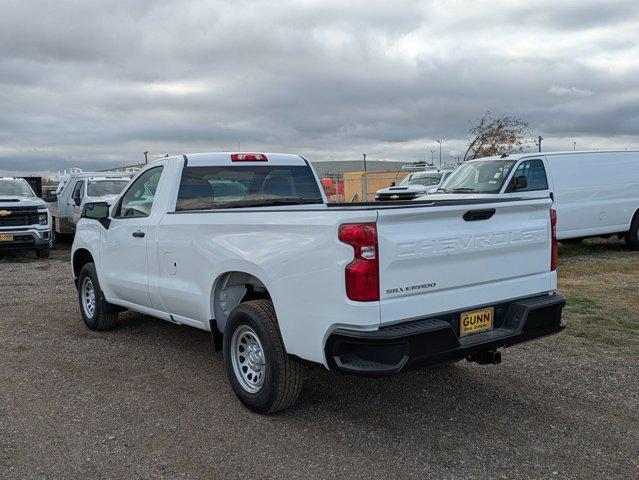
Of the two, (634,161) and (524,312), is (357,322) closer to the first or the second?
(524,312)

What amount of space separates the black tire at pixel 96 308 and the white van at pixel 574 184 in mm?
6423

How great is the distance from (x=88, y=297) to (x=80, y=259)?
568 mm

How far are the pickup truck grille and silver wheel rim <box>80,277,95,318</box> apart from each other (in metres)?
7.57

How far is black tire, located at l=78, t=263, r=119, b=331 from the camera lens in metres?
6.79

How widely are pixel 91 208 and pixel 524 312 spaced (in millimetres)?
4595

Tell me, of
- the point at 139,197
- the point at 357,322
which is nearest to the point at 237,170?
the point at 139,197

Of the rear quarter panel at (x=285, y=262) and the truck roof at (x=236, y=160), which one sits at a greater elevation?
the truck roof at (x=236, y=160)

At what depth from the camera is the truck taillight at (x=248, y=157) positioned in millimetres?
5883

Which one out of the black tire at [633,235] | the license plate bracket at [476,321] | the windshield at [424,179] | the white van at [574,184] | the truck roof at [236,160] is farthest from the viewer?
the windshield at [424,179]

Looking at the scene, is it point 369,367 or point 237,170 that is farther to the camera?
point 237,170

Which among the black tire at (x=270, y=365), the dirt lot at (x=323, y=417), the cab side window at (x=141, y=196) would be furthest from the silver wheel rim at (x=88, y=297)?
the black tire at (x=270, y=365)

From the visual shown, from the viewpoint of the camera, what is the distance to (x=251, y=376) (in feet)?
14.9

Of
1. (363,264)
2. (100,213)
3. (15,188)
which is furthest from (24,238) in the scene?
(363,264)

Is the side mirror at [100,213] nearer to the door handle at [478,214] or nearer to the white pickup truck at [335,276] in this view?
the white pickup truck at [335,276]
